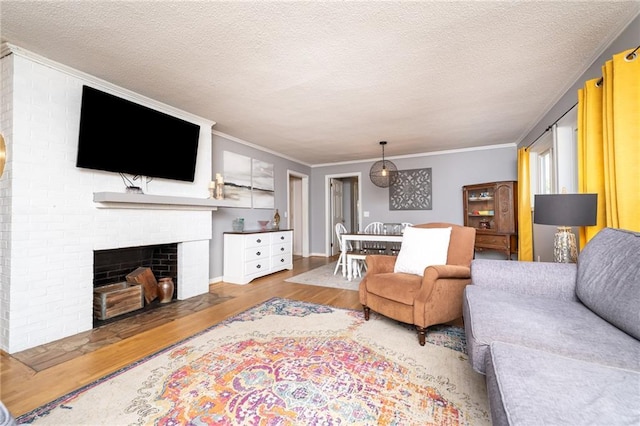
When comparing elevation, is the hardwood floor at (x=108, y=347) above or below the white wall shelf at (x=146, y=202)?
below

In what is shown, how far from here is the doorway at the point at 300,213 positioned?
6.60m

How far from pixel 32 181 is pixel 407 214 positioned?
553 cm

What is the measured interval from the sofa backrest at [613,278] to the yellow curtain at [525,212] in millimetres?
2514

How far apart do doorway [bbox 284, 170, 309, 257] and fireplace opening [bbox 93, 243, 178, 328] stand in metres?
3.33

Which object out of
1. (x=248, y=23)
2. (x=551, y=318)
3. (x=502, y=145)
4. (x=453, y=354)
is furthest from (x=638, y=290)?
(x=502, y=145)

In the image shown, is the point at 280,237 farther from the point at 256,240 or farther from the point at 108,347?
the point at 108,347

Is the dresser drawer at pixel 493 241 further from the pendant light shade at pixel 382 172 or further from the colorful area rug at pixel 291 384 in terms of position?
the colorful area rug at pixel 291 384

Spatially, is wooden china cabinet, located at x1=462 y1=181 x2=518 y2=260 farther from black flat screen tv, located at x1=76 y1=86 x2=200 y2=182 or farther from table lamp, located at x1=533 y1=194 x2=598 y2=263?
black flat screen tv, located at x1=76 y1=86 x2=200 y2=182

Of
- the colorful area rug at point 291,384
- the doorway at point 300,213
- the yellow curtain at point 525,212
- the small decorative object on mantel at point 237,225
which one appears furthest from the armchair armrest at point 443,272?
the doorway at point 300,213

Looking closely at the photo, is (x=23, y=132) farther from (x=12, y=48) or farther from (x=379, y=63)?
(x=379, y=63)

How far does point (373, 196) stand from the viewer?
6.06 metres

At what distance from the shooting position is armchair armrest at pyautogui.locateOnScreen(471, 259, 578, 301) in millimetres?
1666

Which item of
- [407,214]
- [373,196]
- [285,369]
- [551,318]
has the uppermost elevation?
[373,196]

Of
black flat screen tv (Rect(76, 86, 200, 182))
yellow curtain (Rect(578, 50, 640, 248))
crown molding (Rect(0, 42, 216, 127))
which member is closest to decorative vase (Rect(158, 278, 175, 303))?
black flat screen tv (Rect(76, 86, 200, 182))
